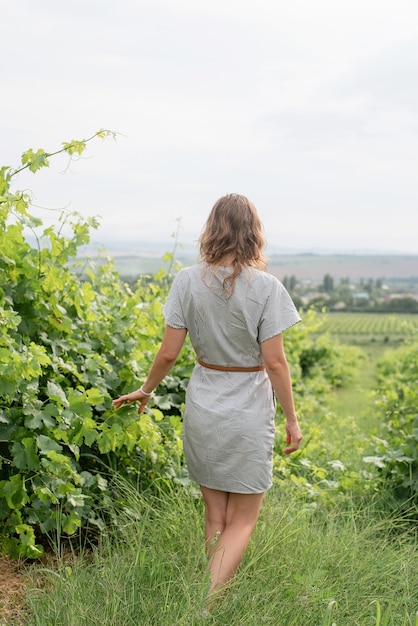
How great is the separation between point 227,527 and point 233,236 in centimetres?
136

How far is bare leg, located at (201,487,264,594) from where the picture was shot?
3.52 metres

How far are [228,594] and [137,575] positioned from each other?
399 mm

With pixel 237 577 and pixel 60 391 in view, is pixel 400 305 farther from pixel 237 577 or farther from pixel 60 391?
pixel 237 577

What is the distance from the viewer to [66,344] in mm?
4461

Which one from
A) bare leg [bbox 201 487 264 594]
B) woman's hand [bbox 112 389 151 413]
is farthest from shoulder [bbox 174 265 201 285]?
bare leg [bbox 201 487 264 594]

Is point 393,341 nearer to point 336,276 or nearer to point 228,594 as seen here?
point 336,276

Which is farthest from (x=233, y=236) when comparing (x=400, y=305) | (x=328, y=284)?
(x=400, y=305)

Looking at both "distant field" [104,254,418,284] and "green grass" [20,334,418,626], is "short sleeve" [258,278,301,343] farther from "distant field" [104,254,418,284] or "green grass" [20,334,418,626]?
"distant field" [104,254,418,284]

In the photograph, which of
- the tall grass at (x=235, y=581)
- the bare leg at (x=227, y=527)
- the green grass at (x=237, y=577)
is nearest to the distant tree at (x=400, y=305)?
the green grass at (x=237, y=577)

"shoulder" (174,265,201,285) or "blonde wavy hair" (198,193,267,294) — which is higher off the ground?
"blonde wavy hair" (198,193,267,294)

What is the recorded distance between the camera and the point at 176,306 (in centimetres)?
367

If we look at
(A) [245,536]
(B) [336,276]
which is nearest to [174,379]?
(A) [245,536]

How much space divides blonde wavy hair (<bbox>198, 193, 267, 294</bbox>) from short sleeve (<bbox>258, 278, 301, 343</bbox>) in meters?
0.15

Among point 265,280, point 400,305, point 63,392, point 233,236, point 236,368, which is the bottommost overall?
point 400,305
